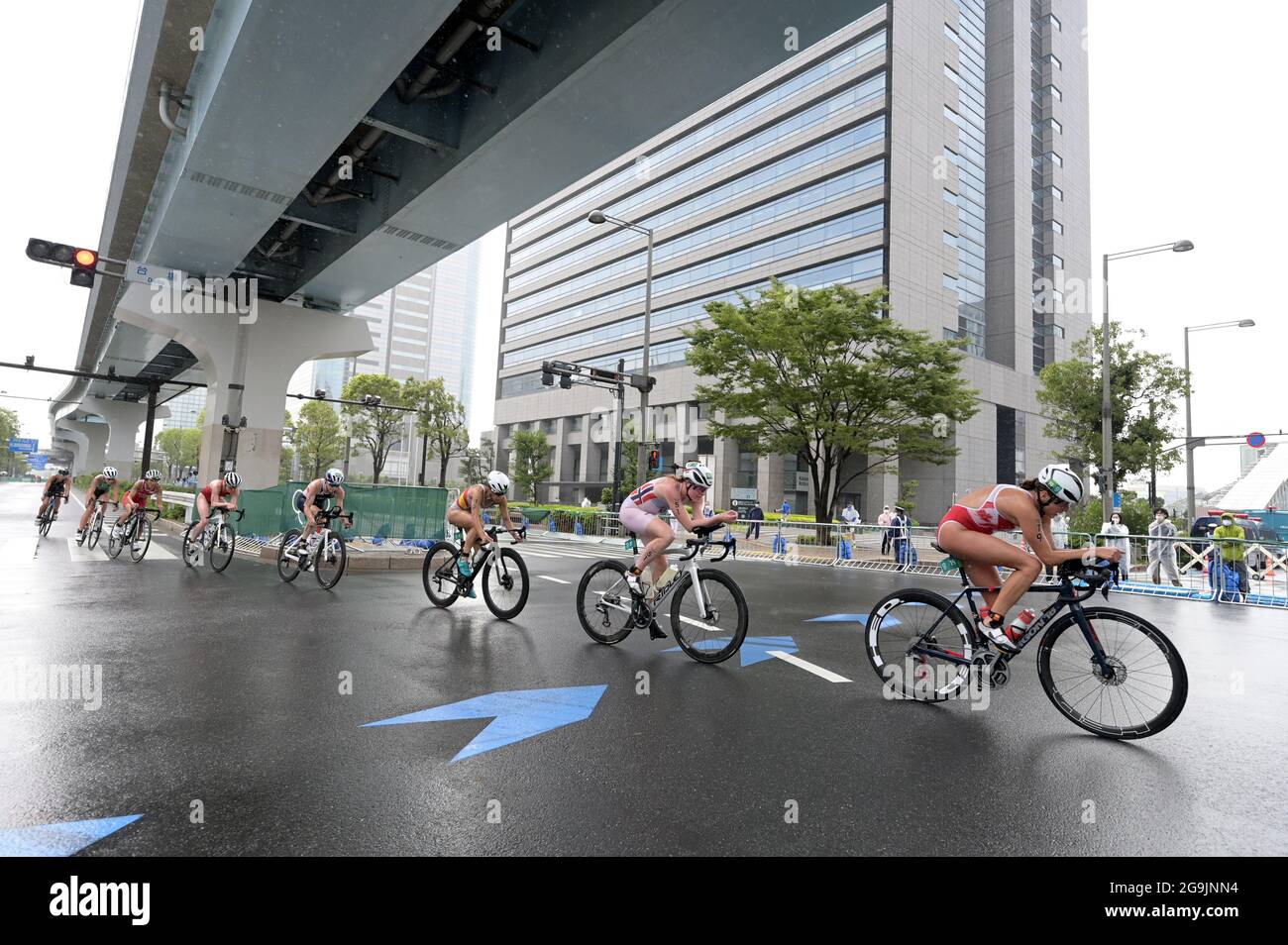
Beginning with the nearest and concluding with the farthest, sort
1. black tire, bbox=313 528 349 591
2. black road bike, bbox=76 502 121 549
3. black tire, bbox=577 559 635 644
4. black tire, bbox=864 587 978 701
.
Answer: black tire, bbox=864 587 978 701, black tire, bbox=577 559 635 644, black tire, bbox=313 528 349 591, black road bike, bbox=76 502 121 549

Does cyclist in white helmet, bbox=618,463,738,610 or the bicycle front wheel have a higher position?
cyclist in white helmet, bbox=618,463,738,610

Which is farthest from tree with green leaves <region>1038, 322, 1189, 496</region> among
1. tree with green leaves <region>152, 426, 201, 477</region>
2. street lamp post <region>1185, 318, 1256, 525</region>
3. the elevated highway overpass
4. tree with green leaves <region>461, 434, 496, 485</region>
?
tree with green leaves <region>152, 426, 201, 477</region>

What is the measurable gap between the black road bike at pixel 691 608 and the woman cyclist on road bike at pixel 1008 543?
1.77 m

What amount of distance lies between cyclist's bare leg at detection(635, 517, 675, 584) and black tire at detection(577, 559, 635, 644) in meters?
0.29

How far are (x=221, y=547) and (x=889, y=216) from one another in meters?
39.6

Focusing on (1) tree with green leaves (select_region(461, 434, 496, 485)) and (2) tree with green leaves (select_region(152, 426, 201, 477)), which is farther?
(2) tree with green leaves (select_region(152, 426, 201, 477))

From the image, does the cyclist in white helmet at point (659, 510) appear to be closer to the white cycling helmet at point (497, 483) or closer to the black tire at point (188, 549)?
the white cycling helmet at point (497, 483)

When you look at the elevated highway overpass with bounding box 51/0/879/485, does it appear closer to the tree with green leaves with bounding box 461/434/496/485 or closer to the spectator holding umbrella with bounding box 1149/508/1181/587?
the spectator holding umbrella with bounding box 1149/508/1181/587

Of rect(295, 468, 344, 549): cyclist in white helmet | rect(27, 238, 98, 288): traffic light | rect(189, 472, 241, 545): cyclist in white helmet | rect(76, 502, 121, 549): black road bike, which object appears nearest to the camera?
rect(295, 468, 344, 549): cyclist in white helmet

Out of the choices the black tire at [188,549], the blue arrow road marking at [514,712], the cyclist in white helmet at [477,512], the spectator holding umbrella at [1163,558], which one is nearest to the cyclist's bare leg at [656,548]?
the blue arrow road marking at [514,712]

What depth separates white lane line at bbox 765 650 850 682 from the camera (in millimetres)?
5553

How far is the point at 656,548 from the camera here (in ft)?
20.5
